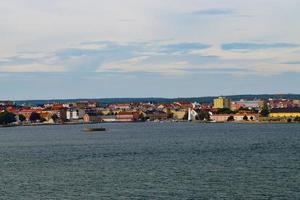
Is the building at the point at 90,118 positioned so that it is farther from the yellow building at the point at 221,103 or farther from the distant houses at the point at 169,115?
the yellow building at the point at 221,103

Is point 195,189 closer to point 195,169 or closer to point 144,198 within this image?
point 144,198

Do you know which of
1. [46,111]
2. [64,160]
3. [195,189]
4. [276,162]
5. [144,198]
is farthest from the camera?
[46,111]

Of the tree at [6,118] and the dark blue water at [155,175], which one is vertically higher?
the tree at [6,118]

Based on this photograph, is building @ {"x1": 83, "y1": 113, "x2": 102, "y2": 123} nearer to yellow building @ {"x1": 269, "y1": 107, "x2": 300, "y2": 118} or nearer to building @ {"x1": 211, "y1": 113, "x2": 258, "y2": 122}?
building @ {"x1": 211, "y1": 113, "x2": 258, "y2": 122}

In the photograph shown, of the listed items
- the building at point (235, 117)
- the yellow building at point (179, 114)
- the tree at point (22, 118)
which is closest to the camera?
the building at point (235, 117)

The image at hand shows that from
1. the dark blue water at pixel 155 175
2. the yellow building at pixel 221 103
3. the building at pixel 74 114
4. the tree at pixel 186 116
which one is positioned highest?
the yellow building at pixel 221 103

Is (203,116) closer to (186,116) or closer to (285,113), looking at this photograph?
(186,116)

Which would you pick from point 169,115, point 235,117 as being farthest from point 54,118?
point 235,117

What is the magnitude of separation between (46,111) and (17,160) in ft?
276

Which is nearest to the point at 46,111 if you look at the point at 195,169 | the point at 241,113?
the point at 241,113

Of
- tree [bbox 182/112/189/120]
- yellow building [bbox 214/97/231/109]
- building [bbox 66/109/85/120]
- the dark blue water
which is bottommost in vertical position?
the dark blue water

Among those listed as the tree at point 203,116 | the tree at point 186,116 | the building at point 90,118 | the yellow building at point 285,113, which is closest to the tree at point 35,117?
the building at point 90,118

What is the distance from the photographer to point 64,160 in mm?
28547

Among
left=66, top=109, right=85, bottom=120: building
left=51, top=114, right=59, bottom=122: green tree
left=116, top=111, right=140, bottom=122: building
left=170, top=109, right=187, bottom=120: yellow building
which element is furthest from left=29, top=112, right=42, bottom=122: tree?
left=170, top=109, right=187, bottom=120: yellow building
